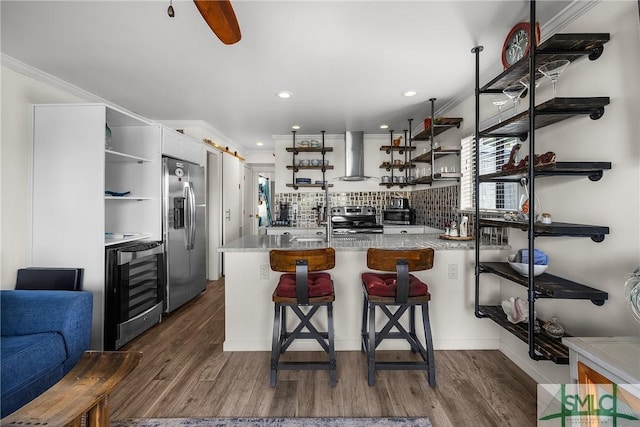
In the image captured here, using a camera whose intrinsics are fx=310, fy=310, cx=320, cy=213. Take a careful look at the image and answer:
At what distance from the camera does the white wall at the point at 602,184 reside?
1.53 m

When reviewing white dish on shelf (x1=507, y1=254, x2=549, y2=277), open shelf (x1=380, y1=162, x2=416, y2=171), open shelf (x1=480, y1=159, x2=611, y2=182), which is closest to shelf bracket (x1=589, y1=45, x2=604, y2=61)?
open shelf (x1=480, y1=159, x2=611, y2=182)

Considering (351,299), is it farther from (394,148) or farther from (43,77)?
(43,77)

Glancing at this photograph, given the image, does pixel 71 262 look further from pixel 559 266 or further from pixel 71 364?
pixel 559 266

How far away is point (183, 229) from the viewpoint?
3.80 m

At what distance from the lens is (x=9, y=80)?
2535 mm

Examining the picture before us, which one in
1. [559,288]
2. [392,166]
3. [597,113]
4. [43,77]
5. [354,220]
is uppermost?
[43,77]

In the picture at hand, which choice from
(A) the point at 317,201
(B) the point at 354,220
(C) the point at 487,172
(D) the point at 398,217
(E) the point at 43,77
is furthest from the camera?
(A) the point at 317,201

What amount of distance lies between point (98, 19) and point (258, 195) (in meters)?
5.58

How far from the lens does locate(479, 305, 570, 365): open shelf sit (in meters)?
1.63

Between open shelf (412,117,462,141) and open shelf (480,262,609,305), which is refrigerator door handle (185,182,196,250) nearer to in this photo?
open shelf (412,117,462,141)

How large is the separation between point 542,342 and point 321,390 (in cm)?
139

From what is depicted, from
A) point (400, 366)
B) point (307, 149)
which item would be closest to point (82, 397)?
point (400, 366)

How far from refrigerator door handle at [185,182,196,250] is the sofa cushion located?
204 centimetres

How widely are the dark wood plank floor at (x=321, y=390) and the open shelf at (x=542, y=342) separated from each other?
441mm
